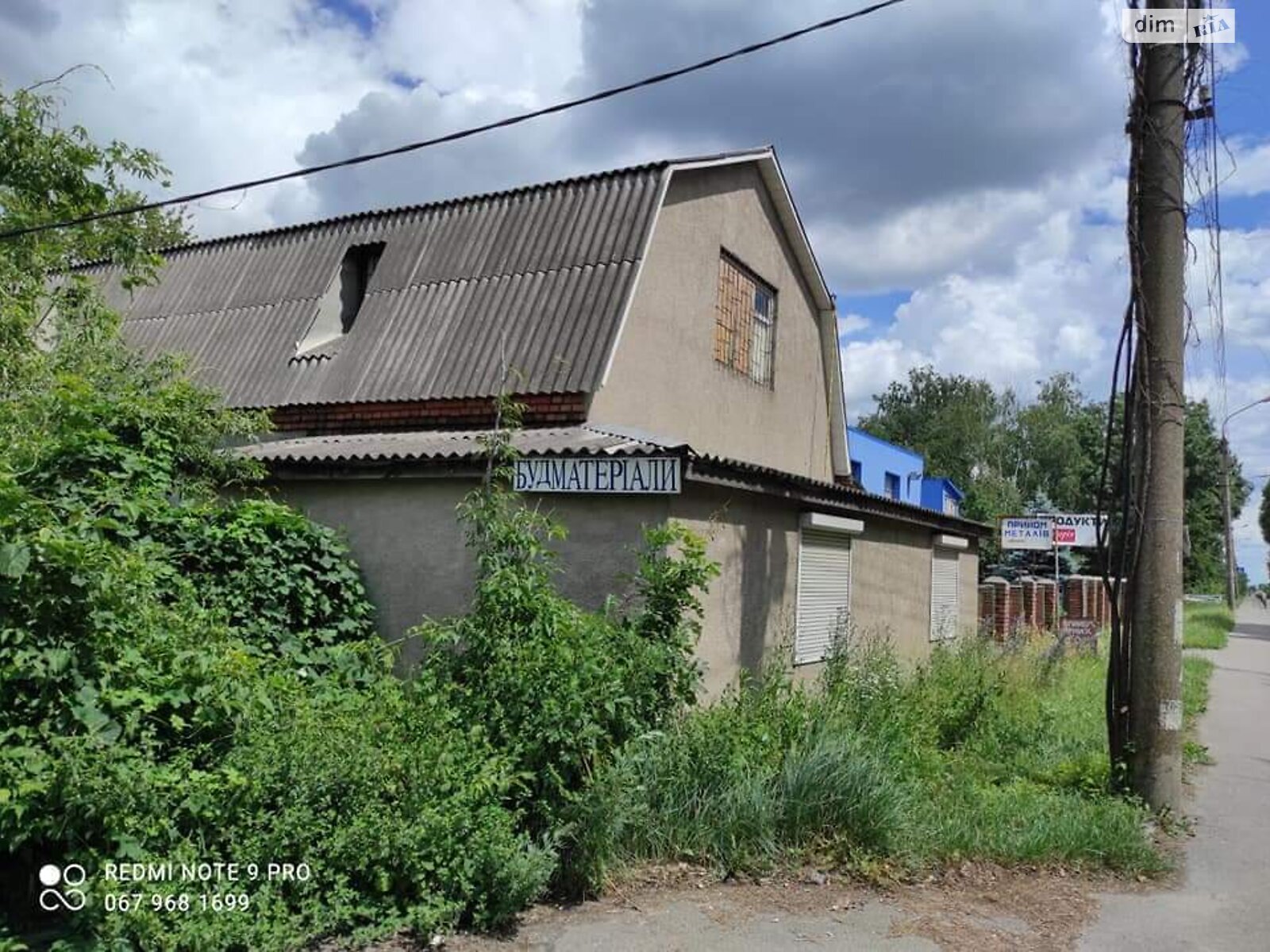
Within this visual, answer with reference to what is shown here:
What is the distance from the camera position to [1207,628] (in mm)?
31281

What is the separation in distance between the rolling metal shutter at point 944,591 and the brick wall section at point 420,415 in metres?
6.39

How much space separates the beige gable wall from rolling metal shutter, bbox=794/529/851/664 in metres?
2.23

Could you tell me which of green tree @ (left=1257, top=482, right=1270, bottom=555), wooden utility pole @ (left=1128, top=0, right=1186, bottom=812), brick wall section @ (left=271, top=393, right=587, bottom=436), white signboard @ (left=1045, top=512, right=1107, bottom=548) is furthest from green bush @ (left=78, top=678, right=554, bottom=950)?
green tree @ (left=1257, top=482, right=1270, bottom=555)

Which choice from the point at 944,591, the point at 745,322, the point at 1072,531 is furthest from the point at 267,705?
the point at 1072,531

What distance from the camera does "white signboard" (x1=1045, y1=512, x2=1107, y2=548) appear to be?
1980 centimetres

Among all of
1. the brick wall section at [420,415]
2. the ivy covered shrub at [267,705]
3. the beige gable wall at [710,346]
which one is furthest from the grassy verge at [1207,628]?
the ivy covered shrub at [267,705]

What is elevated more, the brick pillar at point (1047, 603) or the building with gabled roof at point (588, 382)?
the building with gabled roof at point (588, 382)

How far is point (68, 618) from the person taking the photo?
194 inches

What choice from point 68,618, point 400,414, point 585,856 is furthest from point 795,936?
point 400,414

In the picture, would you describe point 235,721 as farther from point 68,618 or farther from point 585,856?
point 585,856

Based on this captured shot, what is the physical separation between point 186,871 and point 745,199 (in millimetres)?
10852

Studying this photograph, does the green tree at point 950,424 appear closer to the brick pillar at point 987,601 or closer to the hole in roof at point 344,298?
the brick pillar at point 987,601

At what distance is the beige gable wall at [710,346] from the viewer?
35.8ft

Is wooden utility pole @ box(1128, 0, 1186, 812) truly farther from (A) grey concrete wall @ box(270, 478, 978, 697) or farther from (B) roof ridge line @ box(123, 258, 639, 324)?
(B) roof ridge line @ box(123, 258, 639, 324)
